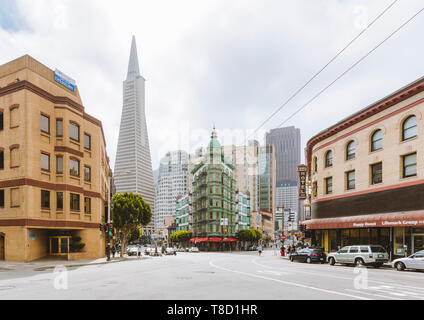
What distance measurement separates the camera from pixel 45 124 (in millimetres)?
32812

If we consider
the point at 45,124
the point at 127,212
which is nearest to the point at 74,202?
the point at 45,124

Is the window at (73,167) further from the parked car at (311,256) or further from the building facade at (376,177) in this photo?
the building facade at (376,177)

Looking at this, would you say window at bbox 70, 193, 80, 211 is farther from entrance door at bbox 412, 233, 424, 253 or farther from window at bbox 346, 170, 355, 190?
entrance door at bbox 412, 233, 424, 253

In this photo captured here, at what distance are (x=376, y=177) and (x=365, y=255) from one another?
9.16 m

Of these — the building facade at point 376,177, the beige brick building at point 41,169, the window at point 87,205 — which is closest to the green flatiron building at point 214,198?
the building facade at point 376,177

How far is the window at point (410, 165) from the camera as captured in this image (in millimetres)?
27066

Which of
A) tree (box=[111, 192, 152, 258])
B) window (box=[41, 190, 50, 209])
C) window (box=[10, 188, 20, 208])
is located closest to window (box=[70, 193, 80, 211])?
window (box=[41, 190, 50, 209])

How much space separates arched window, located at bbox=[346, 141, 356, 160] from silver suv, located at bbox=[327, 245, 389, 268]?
11.2 meters

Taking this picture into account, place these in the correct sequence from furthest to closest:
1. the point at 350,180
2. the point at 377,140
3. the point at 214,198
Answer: the point at 214,198, the point at 350,180, the point at 377,140

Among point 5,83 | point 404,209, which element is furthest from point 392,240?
point 5,83

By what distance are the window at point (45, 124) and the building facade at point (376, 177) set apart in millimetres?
28278

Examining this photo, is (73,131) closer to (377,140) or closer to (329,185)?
(329,185)

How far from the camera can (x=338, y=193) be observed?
118 feet

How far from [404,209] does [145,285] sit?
21.9 meters
